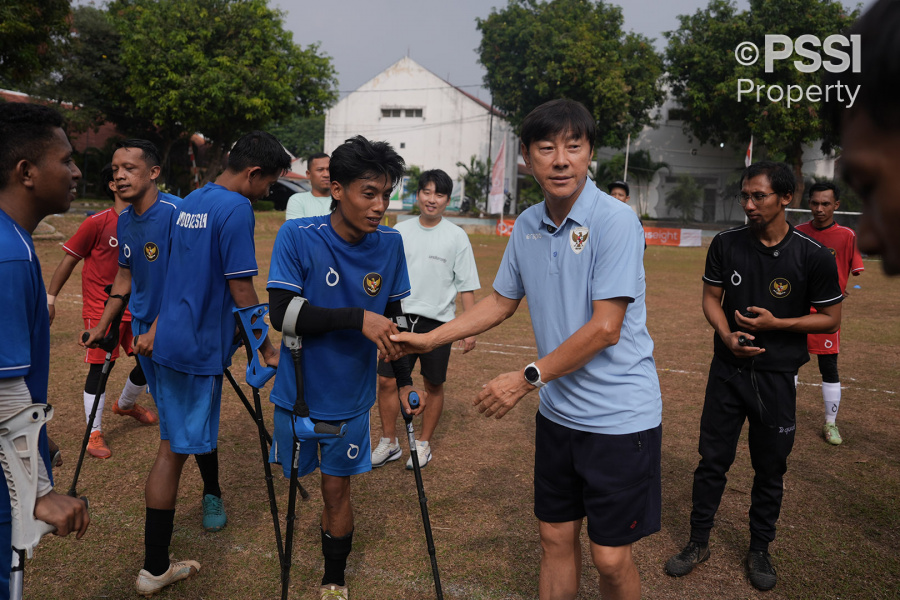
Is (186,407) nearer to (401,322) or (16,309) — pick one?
(401,322)

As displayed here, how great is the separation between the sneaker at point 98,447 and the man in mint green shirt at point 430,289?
2.30 metres

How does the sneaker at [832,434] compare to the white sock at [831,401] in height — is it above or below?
below

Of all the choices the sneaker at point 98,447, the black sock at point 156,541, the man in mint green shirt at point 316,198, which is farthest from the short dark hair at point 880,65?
the sneaker at point 98,447

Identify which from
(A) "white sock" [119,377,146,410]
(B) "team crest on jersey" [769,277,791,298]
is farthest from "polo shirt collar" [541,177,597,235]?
(A) "white sock" [119,377,146,410]

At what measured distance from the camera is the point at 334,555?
3736 millimetres

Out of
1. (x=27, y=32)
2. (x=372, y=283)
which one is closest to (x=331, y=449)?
(x=372, y=283)

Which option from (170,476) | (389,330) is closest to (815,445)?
(389,330)

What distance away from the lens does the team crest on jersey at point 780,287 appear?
4312mm

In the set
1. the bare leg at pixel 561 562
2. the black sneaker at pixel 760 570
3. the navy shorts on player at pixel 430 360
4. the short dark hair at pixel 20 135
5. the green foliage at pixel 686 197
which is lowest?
the black sneaker at pixel 760 570

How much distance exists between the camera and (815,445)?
22.2 feet

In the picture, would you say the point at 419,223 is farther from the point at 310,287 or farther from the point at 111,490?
the point at 111,490

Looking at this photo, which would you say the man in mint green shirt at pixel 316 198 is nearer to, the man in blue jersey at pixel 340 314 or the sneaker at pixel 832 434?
the man in blue jersey at pixel 340 314

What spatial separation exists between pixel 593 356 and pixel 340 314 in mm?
1273

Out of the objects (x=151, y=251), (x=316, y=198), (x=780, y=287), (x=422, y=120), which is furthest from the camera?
(x=422, y=120)
